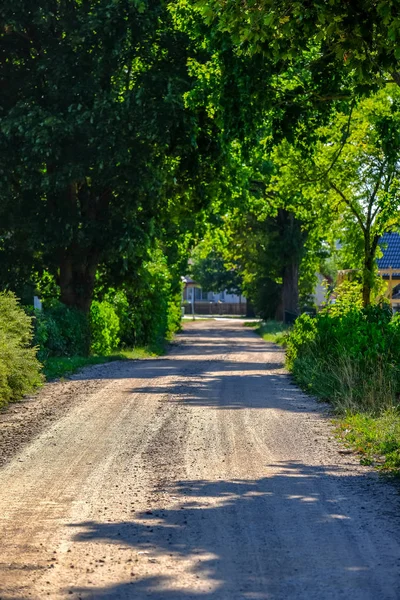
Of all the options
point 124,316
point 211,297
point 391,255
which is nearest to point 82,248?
point 124,316

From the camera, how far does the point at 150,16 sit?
29328 millimetres

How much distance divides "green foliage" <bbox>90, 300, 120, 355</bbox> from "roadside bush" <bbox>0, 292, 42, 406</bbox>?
13333 millimetres

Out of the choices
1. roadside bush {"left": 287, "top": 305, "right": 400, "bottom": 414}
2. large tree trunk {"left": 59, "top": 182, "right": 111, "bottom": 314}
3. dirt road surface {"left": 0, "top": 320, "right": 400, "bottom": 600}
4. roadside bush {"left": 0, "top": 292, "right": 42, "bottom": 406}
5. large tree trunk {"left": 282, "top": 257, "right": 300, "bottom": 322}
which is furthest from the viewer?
large tree trunk {"left": 282, "top": 257, "right": 300, "bottom": 322}

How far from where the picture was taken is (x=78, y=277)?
34375 millimetres

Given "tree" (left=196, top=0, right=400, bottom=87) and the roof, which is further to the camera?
the roof

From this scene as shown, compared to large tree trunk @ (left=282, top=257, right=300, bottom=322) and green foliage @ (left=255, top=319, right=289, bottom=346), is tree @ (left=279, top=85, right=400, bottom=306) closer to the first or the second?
green foliage @ (left=255, top=319, right=289, bottom=346)

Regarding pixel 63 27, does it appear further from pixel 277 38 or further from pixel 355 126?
pixel 277 38

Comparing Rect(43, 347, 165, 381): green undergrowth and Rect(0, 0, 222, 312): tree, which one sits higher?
Rect(0, 0, 222, 312): tree

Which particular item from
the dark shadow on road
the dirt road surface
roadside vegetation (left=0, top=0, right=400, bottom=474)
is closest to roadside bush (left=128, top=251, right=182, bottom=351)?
roadside vegetation (left=0, top=0, right=400, bottom=474)

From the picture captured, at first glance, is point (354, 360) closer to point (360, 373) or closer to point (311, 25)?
point (360, 373)

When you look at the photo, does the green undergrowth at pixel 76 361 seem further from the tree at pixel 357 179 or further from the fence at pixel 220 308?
the fence at pixel 220 308

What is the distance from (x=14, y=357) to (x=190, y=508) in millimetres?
10570

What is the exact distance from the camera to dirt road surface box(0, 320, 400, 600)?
22.7 ft

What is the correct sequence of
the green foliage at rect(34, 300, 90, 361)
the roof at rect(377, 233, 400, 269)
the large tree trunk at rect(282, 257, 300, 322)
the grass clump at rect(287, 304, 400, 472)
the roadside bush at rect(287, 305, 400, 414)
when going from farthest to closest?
the large tree trunk at rect(282, 257, 300, 322)
the roof at rect(377, 233, 400, 269)
the green foliage at rect(34, 300, 90, 361)
the roadside bush at rect(287, 305, 400, 414)
the grass clump at rect(287, 304, 400, 472)
